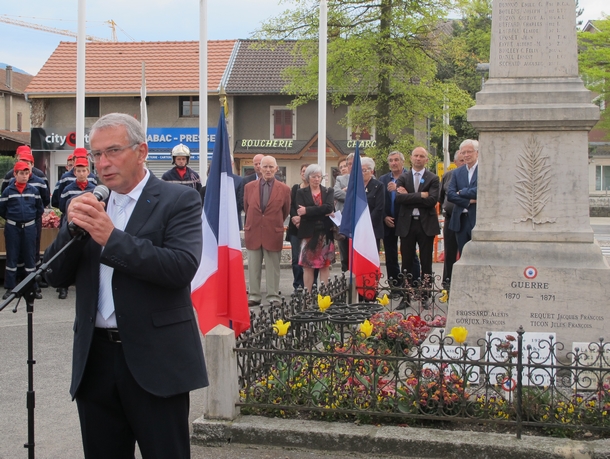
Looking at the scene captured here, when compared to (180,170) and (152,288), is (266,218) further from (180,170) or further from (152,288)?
(152,288)

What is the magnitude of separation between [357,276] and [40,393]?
4.28 metres

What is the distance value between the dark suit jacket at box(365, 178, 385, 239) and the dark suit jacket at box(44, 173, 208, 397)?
7.90m

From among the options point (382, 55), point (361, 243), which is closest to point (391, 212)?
point (361, 243)

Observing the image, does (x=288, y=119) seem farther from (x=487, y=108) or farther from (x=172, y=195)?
(x=172, y=195)

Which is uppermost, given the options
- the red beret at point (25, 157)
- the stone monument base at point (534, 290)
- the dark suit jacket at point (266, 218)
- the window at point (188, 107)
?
the window at point (188, 107)

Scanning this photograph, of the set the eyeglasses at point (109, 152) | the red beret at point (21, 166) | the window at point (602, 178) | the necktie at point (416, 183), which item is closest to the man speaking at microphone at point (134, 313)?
the eyeglasses at point (109, 152)

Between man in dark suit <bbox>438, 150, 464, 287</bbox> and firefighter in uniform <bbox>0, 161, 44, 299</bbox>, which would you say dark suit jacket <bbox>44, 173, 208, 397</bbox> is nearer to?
man in dark suit <bbox>438, 150, 464, 287</bbox>

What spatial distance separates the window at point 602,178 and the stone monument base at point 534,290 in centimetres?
5884

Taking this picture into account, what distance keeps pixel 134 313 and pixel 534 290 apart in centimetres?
448

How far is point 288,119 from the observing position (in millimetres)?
43438

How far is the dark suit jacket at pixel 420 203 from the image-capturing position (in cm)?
1068

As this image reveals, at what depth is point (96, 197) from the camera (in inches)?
131

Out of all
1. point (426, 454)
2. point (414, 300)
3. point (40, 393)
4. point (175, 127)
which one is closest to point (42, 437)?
point (40, 393)

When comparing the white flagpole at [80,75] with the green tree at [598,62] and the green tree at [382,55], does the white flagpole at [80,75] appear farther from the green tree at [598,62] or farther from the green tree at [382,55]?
the green tree at [598,62]
